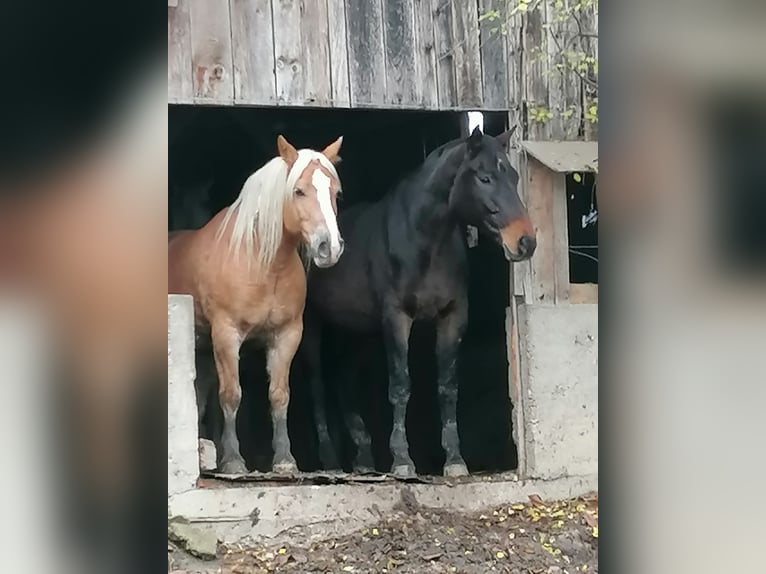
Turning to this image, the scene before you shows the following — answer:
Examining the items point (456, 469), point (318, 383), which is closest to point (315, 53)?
point (318, 383)

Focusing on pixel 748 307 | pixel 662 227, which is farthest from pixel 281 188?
pixel 748 307

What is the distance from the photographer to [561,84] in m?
2.07

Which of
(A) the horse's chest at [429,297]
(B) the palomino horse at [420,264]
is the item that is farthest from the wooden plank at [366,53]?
(A) the horse's chest at [429,297]

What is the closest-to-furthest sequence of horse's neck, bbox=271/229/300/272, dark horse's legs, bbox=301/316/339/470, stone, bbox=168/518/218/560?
1. stone, bbox=168/518/218/560
2. horse's neck, bbox=271/229/300/272
3. dark horse's legs, bbox=301/316/339/470

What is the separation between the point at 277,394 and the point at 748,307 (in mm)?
1034

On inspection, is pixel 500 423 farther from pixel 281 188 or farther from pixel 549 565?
pixel 281 188

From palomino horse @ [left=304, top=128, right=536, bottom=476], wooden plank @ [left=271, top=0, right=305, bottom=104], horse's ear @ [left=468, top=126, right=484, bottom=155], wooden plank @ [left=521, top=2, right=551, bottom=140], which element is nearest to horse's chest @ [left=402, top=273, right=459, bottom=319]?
palomino horse @ [left=304, top=128, right=536, bottom=476]

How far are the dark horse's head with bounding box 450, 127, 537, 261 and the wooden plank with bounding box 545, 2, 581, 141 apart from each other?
126mm

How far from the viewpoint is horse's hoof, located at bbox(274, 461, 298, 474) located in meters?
1.98

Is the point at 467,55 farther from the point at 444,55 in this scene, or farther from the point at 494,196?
the point at 494,196

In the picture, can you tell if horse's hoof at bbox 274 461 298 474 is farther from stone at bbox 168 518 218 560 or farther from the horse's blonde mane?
the horse's blonde mane

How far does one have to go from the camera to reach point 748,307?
1.67 metres

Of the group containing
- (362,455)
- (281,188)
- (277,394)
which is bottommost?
(362,455)

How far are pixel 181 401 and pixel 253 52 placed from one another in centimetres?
80
